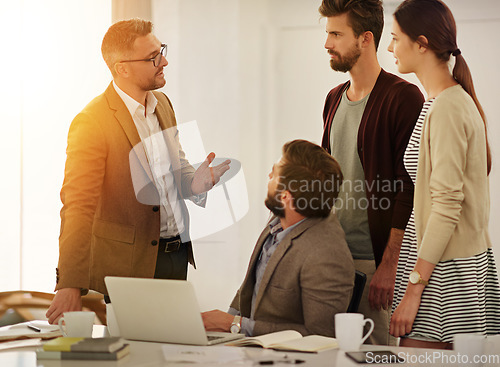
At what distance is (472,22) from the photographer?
244cm

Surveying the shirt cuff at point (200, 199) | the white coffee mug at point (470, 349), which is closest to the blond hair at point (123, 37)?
the shirt cuff at point (200, 199)

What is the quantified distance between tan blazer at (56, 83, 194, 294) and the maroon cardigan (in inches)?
34.7

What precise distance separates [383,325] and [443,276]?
452 mm

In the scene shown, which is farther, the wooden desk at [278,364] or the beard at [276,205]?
the beard at [276,205]

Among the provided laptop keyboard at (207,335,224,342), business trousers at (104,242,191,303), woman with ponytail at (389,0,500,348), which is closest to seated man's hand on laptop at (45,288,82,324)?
business trousers at (104,242,191,303)

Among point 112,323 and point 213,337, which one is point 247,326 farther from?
point 112,323

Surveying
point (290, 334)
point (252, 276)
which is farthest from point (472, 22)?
point (290, 334)

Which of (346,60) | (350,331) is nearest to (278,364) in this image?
(350,331)

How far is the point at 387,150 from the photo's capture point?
2266 mm

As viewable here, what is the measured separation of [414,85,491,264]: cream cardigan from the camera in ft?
6.09

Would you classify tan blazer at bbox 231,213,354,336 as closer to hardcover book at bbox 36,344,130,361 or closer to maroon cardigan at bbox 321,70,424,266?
maroon cardigan at bbox 321,70,424,266

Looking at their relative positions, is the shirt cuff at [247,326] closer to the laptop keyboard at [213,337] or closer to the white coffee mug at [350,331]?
the laptop keyboard at [213,337]

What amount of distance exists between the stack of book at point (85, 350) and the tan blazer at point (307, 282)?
520mm

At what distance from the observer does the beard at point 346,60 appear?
2.46m
